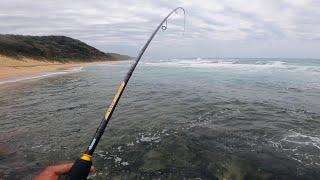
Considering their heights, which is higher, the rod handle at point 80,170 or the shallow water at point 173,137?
the rod handle at point 80,170

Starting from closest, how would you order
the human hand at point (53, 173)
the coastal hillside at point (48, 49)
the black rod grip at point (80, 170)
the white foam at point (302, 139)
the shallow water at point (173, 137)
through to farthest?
the black rod grip at point (80, 170) → the human hand at point (53, 173) → the shallow water at point (173, 137) → the white foam at point (302, 139) → the coastal hillside at point (48, 49)

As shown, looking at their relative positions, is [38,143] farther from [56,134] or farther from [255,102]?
[255,102]

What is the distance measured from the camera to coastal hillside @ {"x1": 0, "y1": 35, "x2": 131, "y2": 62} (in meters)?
50.5

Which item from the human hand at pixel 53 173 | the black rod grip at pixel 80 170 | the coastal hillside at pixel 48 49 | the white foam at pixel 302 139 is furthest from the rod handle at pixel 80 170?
the coastal hillside at pixel 48 49

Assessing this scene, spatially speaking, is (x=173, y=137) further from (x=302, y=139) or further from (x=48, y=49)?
(x=48, y=49)

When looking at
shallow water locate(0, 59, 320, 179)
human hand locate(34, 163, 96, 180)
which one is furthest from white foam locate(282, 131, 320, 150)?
human hand locate(34, 163, 96, 180)

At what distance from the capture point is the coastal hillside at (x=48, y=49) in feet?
166

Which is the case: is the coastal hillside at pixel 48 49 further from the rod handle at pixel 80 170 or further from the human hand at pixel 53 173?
the rod handle at pixel 80 170

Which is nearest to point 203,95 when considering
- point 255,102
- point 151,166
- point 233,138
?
point 255,102

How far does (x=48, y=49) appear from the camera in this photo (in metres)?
62.9

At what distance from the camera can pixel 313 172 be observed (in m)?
6.71

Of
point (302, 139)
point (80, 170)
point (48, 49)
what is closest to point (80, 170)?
point (80, 170)

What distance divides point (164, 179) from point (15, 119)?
729 cm

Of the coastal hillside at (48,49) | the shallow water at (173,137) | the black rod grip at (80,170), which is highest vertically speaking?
the coastal hillside at (48,49)
